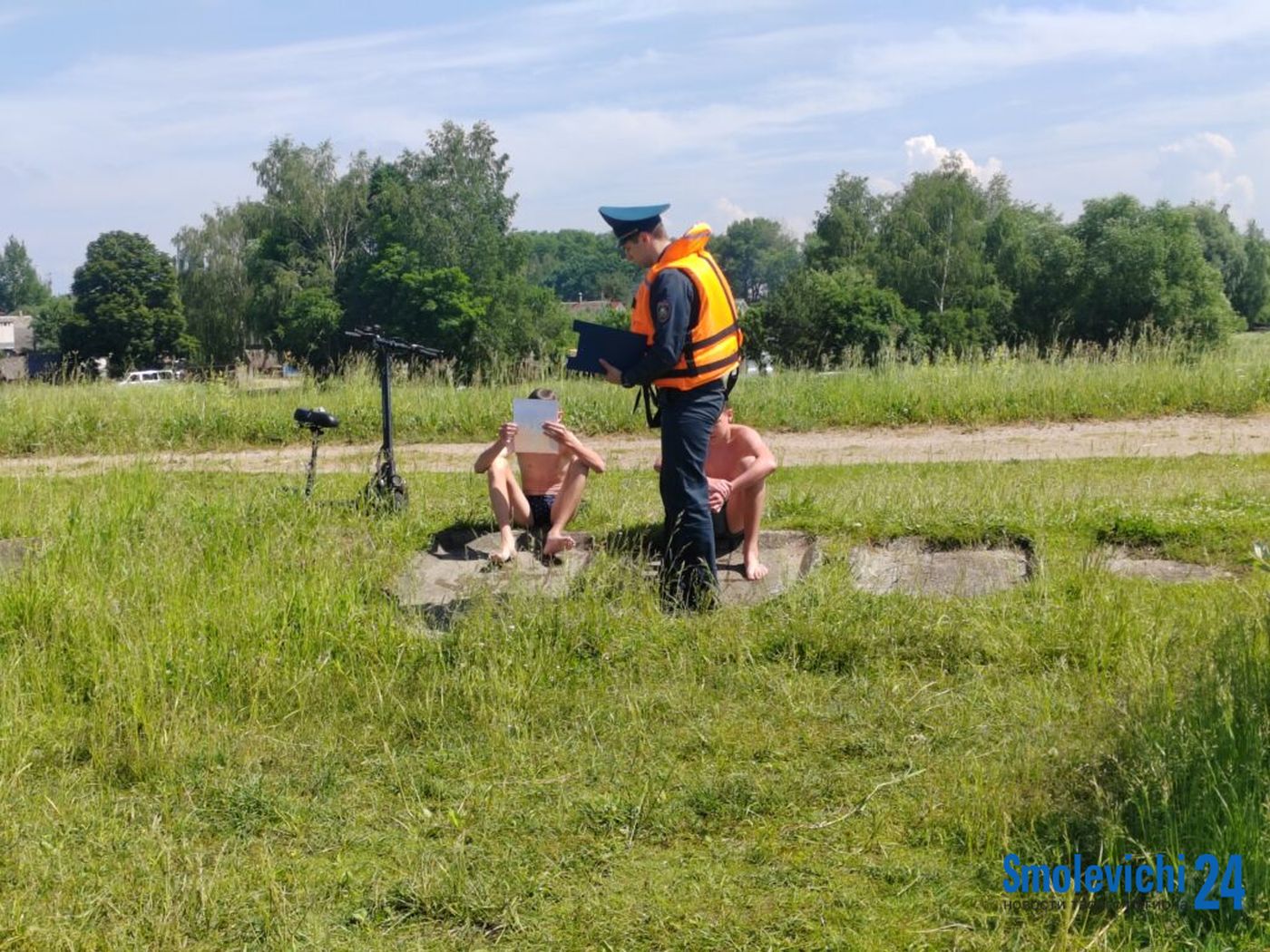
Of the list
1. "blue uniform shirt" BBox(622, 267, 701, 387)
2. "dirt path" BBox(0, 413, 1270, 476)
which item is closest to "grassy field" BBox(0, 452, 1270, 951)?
"blue uniform shirt" BBox(622, 267, 701, 387)

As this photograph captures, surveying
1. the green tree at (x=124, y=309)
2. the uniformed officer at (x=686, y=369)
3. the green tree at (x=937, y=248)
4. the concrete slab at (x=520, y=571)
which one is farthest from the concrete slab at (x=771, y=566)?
the green tree at (x=124, y=309)

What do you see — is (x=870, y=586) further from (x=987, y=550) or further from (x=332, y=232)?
(x=332, y=232)

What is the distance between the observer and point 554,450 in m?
7.62

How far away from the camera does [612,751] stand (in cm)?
511

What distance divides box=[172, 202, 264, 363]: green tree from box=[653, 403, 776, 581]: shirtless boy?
77061 mm

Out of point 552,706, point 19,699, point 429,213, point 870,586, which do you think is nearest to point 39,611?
point 19,699

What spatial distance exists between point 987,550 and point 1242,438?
6.61 metres

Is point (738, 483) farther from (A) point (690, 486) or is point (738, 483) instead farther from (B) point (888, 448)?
(B) point (888, 448)

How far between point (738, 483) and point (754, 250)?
434 ft

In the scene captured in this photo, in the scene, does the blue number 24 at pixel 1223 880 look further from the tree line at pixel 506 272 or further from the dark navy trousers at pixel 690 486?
the tree line at pixel 506 272

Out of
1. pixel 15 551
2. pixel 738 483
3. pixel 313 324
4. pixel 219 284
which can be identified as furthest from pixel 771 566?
pixel 219 284

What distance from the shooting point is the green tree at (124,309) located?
7862 centimetres

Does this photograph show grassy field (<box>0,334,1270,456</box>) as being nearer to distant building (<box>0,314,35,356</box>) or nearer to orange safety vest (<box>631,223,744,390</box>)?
orange safety vest (<box>631,223,744,390</box>)

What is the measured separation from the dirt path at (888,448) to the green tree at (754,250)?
109 meters
